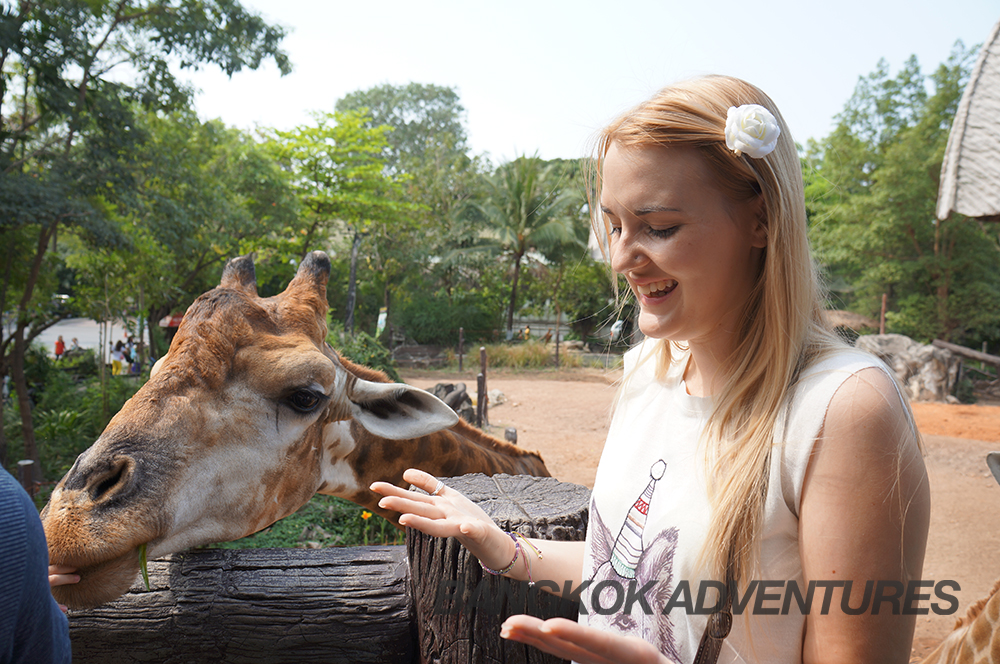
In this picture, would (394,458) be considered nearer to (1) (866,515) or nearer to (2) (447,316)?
(1) (866,515)

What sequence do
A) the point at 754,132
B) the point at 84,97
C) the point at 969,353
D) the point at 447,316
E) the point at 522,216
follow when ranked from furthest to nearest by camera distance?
the point at 522,216 → the point at 447,316 → the point at 969,353 → the point at 84,97 → the point at 754,132

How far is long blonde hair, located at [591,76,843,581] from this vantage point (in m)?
1.17

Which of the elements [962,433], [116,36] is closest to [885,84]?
[962,433]

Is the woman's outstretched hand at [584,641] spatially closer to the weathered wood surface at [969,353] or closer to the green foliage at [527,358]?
the weathered wood surface at [969,353]

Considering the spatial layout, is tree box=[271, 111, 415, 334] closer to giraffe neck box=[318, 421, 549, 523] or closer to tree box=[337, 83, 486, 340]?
tree box=[337, 83, 486, 340]

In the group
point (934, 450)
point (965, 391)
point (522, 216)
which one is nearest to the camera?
point (934, 450)

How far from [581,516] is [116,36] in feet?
33.5

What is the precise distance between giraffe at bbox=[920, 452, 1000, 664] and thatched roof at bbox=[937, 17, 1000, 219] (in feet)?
9.32

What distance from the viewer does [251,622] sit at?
2.08 metres

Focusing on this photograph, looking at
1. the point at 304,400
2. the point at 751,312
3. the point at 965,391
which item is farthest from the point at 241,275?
the point at 965,391

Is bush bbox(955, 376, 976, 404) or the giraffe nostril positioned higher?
the giraffe nostril

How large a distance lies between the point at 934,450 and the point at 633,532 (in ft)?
41.9

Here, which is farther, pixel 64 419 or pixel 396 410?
pixel 64 419

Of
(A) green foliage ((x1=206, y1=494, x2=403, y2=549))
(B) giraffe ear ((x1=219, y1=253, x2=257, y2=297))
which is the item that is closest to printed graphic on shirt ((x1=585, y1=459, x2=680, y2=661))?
(B) giraffe ear ((x1=219, y1=253, x2=257, y2=297))
